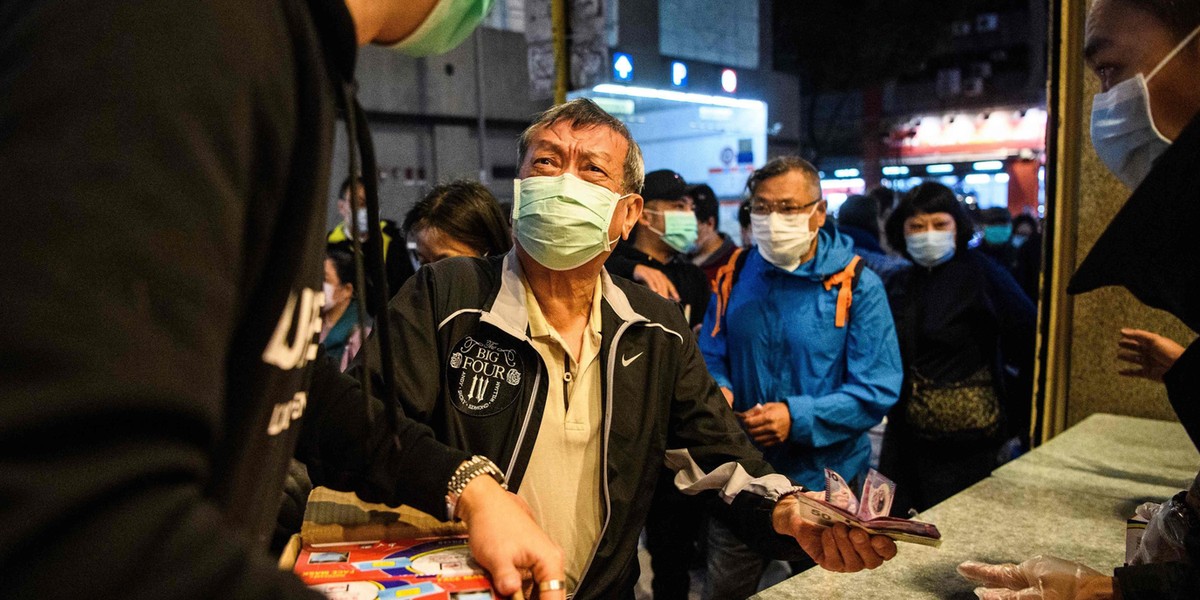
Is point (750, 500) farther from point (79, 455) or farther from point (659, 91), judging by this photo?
point (659, 91)

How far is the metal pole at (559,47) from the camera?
200 inches

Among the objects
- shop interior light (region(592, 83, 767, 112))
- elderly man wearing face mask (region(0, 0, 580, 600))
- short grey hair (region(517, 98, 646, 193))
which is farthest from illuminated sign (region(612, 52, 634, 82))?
elderly man wearing face mask (region(0, 0, 580, 600))

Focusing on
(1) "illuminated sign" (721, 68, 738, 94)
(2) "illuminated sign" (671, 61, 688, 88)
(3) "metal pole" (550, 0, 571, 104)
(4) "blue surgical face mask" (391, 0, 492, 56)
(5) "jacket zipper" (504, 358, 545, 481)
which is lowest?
(5) "jacket zipper" (504, 358, 545, 481)

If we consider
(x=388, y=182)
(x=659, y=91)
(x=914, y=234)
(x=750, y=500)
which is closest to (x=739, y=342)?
(x=914, y=234)

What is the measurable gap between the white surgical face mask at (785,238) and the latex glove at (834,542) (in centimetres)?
185

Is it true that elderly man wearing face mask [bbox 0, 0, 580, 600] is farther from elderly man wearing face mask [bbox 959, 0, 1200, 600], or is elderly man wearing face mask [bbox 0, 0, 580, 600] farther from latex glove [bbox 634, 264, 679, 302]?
latex glove [bbox 634, 264, 679, 302]

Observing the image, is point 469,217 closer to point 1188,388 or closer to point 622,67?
point 1188,388

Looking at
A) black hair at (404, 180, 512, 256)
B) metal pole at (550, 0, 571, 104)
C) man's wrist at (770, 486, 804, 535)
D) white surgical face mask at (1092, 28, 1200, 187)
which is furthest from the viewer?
metal pole at (550, 0, 571, 104)

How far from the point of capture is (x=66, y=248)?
55 centimetres

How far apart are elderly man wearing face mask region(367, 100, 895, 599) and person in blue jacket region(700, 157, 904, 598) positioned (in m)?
1.26

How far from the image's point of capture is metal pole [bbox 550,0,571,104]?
5.07 metres

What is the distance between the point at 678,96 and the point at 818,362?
8.36 metres

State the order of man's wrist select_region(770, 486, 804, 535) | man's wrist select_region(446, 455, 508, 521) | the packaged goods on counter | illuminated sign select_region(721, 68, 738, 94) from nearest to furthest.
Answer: the packaged goods on counter → man's wrist select_region(446, 455, 508, 521) → man's wrist select_region(770, 486, 804, 535) → illuminated sign select_region(721, 68, 738, 94)

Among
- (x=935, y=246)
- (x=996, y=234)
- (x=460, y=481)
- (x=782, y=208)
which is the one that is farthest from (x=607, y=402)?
(x=996, y=234)
